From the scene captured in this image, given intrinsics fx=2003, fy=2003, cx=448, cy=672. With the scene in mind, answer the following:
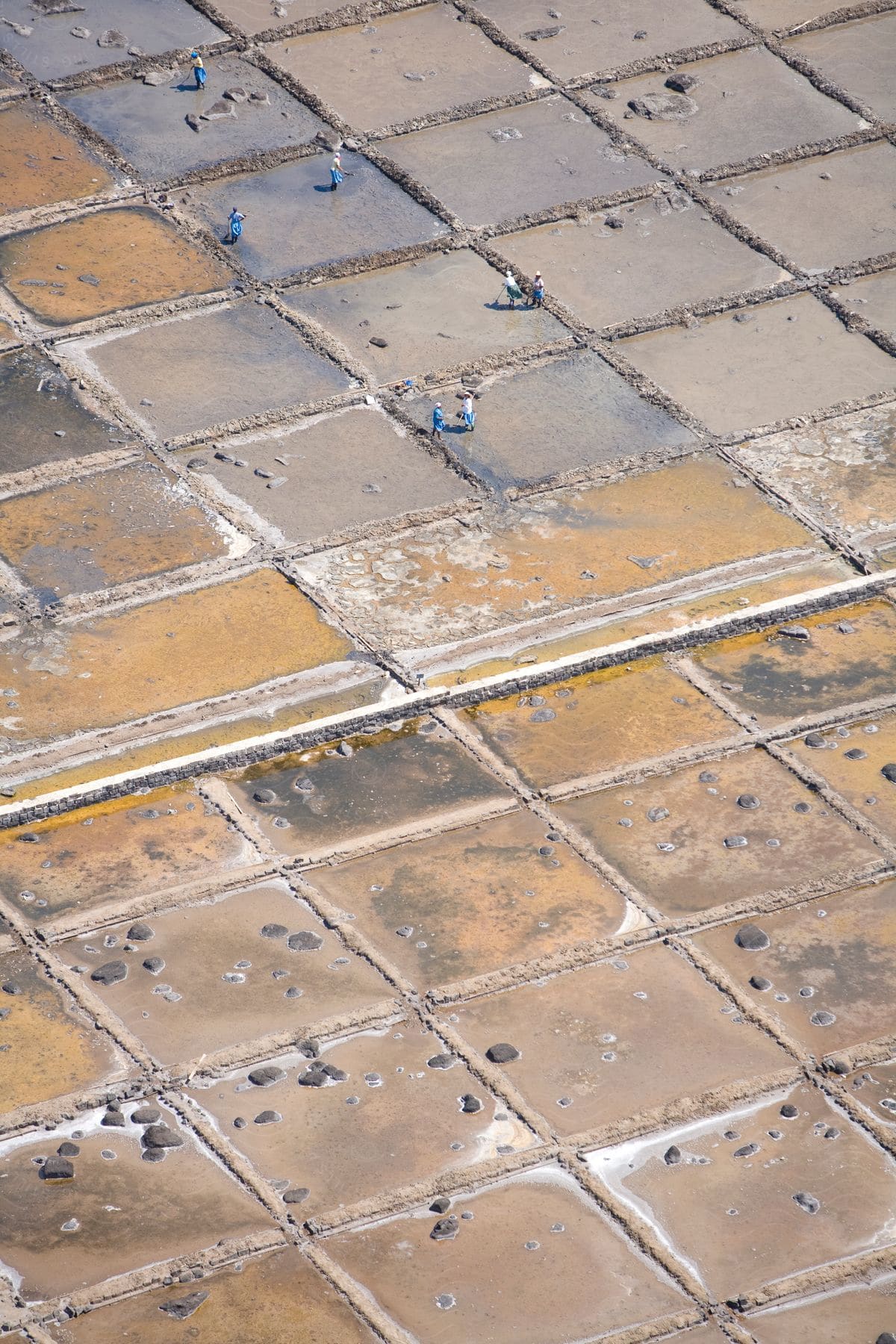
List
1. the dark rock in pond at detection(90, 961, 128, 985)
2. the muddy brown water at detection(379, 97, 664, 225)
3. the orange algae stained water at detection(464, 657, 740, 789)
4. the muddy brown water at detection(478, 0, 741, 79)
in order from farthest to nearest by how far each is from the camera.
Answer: the muddy brown water at detection(478, 0, 741, 79) < the muddy brown water at detection(379, 97, 664, 225) < the orange algae stained water at detection(464, 657, 740, 789) < the dark rock in pond at detection(90, 961, 128, 985)

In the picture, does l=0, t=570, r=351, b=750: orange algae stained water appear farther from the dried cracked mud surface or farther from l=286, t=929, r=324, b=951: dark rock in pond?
l=286, t=929, r=324, b=951: dark rock in pond

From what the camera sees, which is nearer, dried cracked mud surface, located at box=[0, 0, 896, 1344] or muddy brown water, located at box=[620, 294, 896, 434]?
dried cracked mud surface, located at box=[0, 0, 896, 1344]

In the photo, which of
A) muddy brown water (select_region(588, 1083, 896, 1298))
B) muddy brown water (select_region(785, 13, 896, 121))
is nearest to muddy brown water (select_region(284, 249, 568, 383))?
muddy brown water (select_region(785, 13, 896, 121))

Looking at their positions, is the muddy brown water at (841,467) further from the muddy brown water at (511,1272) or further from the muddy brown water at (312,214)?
the muddy brown water at (511,1272)

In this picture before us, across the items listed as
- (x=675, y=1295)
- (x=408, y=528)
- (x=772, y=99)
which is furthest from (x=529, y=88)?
(x=675, y=1295)

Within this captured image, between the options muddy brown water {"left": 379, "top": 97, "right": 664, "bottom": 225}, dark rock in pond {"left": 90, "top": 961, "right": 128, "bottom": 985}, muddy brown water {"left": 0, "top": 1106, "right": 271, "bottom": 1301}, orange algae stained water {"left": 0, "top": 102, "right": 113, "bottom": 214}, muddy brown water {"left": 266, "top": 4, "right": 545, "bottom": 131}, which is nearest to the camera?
muddy brown water {"left": 0, "top": 1106, "right": 271, "bottom": 1301}

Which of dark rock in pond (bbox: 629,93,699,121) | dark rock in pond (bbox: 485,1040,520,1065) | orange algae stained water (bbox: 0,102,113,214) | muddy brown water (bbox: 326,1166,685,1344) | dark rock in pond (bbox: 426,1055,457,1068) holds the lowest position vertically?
muddy brown water (bbox: 326,1166,685,1344)

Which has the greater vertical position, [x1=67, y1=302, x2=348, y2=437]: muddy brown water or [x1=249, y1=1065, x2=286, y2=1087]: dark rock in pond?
[x1=67, y1=302, x2=348, y2=437]: muddy brown water
